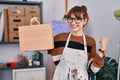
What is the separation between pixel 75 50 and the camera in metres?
1.43

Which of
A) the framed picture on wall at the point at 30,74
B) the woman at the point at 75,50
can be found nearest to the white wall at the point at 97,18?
the framed picture on wall at the point at 30,74

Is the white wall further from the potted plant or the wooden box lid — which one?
the wooden box lid

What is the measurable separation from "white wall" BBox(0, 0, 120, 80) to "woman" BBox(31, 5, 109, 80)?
1245 mm

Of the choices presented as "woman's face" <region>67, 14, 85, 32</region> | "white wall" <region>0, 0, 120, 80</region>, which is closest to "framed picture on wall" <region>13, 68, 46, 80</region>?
"white wall" <region>0, 0, 120, 80</region>

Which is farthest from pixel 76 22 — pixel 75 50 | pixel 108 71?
pixel 108 71

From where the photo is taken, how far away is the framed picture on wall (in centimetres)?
245

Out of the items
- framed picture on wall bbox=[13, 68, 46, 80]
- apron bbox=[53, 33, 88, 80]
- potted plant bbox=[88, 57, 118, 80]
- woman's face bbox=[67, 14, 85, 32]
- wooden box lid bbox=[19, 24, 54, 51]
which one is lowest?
framed picture on wall bbox=[13, 68, 46, 80]

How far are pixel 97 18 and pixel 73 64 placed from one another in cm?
140

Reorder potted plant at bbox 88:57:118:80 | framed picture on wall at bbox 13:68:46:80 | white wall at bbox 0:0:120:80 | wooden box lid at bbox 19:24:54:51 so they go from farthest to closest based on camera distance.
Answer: white wall at bbox 0:0:120:80 < framed picture on wall at bbox 13:68:46:80 < potted plant at bbox 88:57:118:80 < wooden box lid at bbox 19:24:54:51

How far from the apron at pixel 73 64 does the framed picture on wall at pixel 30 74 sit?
1.09m

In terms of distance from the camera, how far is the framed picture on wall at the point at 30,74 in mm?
2451

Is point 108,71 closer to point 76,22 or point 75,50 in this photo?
point 75,50

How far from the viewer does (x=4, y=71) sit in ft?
8.71

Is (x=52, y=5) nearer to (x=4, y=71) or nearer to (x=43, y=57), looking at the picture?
(x=43, y=57)
